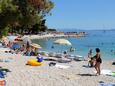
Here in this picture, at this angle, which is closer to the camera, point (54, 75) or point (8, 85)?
point (8, 85)

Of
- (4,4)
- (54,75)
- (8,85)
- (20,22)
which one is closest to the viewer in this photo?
(8,85)

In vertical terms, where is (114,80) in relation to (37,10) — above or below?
below

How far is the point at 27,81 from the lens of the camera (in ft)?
53.4

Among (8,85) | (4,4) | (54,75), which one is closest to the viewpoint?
(8,85)

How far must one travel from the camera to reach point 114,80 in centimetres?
1789

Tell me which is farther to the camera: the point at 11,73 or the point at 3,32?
the point at 11,73

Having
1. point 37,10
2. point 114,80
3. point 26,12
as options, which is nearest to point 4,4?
point 26,12

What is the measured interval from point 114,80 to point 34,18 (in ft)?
17.8

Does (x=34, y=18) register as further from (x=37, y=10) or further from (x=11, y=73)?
(x=11, y=73)

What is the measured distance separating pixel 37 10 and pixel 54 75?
3.85m

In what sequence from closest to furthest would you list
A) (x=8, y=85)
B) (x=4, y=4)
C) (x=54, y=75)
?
(x=8, y=85)
(x=4, y=4)
(x=54, y=75)

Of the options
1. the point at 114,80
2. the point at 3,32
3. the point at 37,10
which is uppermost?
the point at 37,10

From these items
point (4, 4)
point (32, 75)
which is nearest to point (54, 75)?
point (32, 75)

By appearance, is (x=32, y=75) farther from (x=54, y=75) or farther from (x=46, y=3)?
(x=46, y=3)
